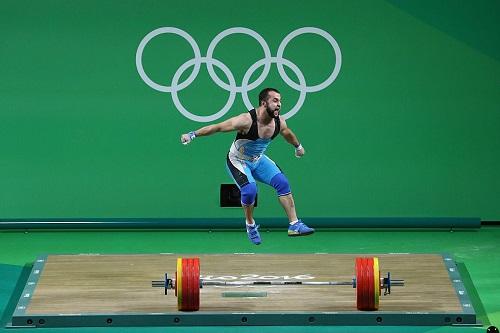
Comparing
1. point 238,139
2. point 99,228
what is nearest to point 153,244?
point 99,228

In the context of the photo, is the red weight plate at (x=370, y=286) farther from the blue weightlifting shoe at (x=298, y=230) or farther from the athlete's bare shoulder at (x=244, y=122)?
the athlete's bare shoulder at (x=244, y=122)

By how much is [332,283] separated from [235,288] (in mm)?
1237

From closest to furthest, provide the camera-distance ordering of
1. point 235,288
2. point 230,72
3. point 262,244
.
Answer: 1. point 235,288
2. point 262,244
3. point 230,72

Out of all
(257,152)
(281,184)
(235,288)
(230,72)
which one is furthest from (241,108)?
(281,184)

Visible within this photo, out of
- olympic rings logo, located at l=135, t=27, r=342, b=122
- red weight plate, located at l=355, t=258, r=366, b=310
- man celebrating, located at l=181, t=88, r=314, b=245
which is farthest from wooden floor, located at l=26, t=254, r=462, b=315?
olympic rings logo, located at l=135, t=27, r=342, b=122

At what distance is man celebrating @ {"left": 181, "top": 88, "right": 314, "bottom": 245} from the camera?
42.5 ft

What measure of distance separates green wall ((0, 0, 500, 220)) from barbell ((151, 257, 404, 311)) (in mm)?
3755

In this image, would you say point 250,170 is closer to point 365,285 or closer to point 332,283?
point 332,283

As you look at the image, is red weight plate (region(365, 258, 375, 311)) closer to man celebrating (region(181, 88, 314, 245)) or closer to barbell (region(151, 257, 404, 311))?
barbell (region(151, 257, 404, 311))

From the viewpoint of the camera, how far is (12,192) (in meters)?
16.5

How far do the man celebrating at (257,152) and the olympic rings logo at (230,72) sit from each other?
319 cm

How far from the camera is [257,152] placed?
13.2 m

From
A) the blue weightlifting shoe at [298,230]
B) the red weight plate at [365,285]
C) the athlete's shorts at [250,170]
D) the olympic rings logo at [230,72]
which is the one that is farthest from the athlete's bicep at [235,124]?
the olympic rings logo at [230,72]

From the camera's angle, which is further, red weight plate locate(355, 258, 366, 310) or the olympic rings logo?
the olympic rings logo
